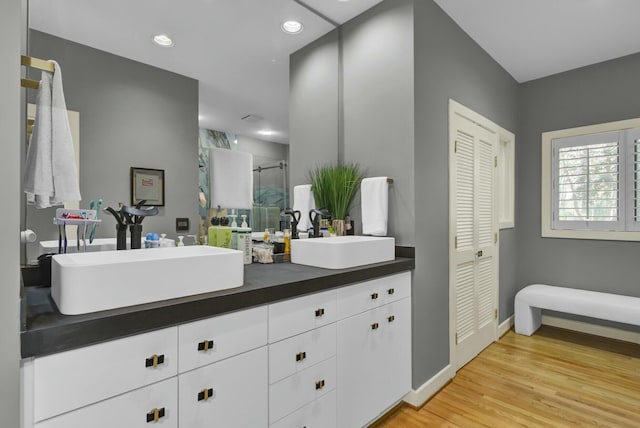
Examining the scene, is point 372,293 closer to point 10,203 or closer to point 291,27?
point 10,203

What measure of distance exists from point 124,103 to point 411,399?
225cm

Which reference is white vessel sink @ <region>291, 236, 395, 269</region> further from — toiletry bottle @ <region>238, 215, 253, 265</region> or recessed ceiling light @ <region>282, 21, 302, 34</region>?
recessed ceiling light @ <region>282, 21, 302, 34</region>

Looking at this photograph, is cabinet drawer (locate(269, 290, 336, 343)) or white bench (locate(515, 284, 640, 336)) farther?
white bench (locate(515, 284, 640, 336))

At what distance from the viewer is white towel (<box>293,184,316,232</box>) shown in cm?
216

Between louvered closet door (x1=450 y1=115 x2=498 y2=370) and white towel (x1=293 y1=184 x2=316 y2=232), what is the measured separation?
103 cm

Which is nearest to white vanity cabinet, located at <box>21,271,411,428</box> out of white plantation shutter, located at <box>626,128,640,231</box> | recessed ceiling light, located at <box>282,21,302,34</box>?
recessed ceiling light, located at <box>282,21,302,34</box>

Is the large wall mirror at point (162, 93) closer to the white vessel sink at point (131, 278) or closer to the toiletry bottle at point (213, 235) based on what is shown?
the toiletry bottle at point (213, 235)

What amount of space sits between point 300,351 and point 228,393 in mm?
345

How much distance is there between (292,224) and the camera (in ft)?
7.06

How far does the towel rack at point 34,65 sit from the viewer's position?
3.48ft

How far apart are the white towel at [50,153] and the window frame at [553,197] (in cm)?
398

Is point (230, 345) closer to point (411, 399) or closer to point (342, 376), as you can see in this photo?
point (342, 376)

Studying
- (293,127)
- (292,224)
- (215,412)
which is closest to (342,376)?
(215,412)

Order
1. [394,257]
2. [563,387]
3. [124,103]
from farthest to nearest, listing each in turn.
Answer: [563,387]
[394,257]
[124,103]
